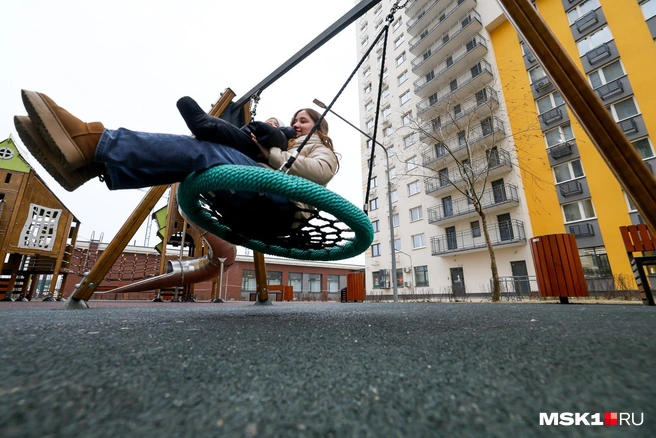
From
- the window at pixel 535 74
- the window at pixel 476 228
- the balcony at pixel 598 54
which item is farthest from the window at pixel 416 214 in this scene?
the balcony at pixel 598 54

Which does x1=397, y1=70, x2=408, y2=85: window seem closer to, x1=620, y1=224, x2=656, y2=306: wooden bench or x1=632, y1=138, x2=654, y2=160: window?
x1=632, y1=138, x2=654, y2=160: window

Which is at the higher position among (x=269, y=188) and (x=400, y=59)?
(x=400, y=59)

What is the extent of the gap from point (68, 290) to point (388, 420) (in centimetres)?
1486

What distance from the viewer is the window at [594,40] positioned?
307 inches

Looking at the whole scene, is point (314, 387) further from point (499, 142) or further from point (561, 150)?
point (499, 142)

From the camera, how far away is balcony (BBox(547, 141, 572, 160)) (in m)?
7.80

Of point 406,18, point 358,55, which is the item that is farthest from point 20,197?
point 358,55

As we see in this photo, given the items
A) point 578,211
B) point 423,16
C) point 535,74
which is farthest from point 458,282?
point 423,16

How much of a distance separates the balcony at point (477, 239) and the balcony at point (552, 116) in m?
3.00

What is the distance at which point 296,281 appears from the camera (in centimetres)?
1539

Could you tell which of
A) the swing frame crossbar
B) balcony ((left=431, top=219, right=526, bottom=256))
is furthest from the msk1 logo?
balcony ((left=431, top=219, right=526, bottom=256))

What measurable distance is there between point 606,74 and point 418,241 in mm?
7121

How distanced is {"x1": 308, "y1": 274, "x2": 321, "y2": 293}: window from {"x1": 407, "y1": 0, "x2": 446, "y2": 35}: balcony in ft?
40.9

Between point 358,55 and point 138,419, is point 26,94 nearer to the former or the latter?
point 138,419
